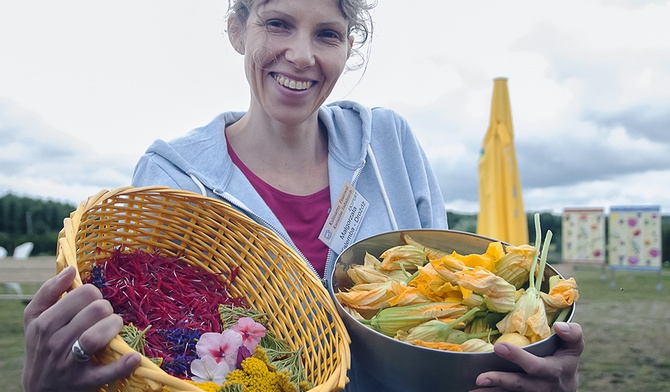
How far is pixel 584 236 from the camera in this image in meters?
12.8

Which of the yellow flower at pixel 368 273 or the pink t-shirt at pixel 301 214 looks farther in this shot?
the pink t-shirt at pixel 301 214

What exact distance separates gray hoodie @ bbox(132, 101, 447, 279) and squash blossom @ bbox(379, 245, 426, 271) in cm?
32

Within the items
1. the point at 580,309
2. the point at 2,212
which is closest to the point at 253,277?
the point at 580,309

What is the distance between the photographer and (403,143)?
2.13 m

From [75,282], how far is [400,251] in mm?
837

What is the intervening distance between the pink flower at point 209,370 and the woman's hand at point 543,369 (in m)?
0.56

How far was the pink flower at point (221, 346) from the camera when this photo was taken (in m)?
1.26

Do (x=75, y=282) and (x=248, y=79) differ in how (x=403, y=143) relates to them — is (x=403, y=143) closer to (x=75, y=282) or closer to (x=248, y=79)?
(x=248, y=79)

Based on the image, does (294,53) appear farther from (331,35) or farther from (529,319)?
(529,319)

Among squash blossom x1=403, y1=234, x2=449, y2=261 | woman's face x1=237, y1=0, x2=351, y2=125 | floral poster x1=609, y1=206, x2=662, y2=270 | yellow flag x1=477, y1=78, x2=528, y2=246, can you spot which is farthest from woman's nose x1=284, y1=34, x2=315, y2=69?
floral poster x1=609, y1=206, x2=662, y2=270

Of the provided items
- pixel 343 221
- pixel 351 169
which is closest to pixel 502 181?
pixel 351 169

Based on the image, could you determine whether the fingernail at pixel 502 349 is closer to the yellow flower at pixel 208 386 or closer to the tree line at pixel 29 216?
the yellow flower at pixel 208 386

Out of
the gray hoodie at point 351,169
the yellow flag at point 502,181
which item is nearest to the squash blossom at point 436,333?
the gray hoodie at point 351,169

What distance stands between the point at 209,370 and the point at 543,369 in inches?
29.0
